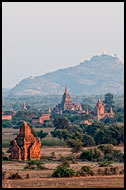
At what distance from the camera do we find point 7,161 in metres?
38.1

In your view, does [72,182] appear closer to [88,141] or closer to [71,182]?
[71,182]

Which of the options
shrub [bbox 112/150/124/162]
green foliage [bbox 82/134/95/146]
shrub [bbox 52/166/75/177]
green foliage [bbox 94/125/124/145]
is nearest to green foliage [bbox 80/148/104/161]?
shrub [bbox 112/150/124/162]

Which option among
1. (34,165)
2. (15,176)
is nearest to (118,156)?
(34,165)

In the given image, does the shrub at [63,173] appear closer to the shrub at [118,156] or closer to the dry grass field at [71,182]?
the dry grass field at [71,182]

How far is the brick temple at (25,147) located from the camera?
39281mm

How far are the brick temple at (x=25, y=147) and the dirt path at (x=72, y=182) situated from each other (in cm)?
1081

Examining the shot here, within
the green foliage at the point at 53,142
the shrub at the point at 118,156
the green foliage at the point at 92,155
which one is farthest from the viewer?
the green foliage at the point at 53,142

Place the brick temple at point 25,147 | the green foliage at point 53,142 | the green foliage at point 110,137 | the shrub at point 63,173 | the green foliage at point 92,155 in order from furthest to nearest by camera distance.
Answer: the green foliage at point 110,137 → the green foliage at point 53,142 → the green foliage at point 92,155 → the brick temple at point 25,147 → the shrub at point 63,173

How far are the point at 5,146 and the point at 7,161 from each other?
13.0 m

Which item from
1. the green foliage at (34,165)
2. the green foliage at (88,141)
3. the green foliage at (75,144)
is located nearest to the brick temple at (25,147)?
the green foliage at (34,165)

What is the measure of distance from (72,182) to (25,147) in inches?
485

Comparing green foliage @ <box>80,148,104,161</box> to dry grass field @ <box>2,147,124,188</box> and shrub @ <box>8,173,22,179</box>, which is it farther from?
shrub @ <box>8,173,22,179</box>

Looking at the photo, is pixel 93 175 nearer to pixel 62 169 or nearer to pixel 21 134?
pixel 62 169

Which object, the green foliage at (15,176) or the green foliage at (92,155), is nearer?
the green foliage at (15,176)
